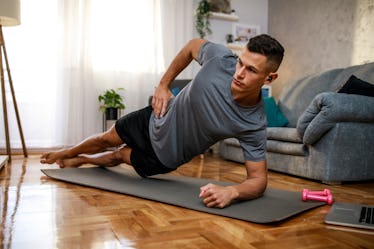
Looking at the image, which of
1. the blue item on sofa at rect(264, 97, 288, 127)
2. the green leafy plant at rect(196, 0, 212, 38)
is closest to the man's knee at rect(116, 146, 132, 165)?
the blue item on sofa at rect(264, 97, 288, 127)

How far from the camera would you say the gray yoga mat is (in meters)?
1.39

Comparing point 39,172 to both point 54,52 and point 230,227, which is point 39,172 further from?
point 54,52

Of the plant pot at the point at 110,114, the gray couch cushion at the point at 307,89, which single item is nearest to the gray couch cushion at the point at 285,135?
the gray couch cushion at the point at 307,89

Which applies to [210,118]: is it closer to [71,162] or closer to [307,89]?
[71,162]

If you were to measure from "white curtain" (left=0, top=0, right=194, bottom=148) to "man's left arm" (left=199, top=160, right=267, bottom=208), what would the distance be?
266 centimetres

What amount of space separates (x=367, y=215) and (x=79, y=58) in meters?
3.22

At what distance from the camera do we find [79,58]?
3.85 meters

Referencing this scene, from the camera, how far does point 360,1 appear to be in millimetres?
3553

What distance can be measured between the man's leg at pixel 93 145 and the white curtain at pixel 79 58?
163 centimetres

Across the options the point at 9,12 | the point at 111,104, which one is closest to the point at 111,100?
the point at 111,104

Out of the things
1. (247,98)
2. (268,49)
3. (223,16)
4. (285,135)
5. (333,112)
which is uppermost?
(223,16)

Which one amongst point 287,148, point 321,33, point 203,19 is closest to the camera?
point 287,148

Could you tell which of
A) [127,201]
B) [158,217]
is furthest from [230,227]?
[127,201]

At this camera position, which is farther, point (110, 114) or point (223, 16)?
point (223, 16)
